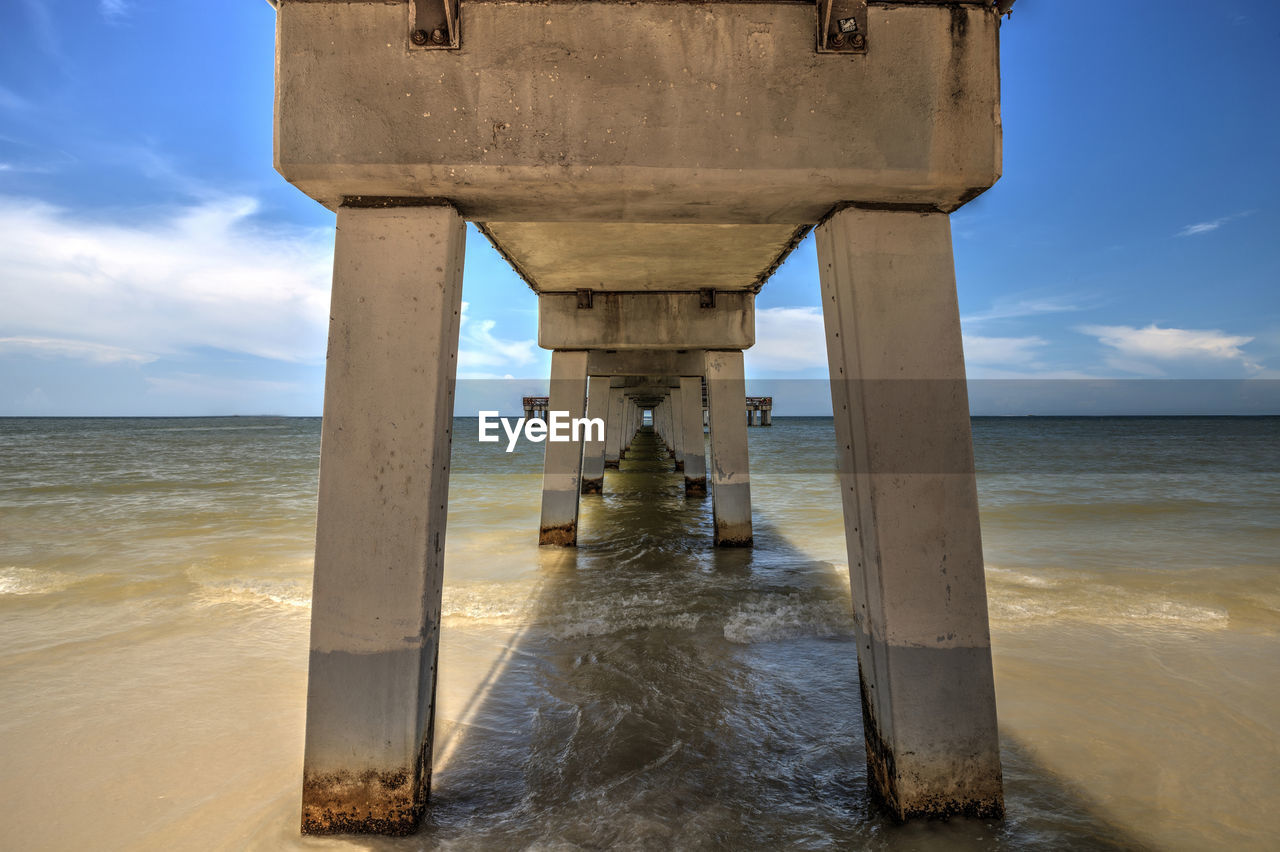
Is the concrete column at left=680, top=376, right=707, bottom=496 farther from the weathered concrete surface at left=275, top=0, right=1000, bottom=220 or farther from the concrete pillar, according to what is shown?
the weathered concrete surface at left=275, top=0, right=1000, bottom=220

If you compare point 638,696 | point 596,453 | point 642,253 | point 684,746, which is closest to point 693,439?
point 596,453

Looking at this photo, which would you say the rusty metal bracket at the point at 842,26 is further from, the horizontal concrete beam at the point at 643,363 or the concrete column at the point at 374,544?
the horizontal concrete beam at the point at 643,363

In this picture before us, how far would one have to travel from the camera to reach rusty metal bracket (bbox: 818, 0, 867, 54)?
2.76 meters

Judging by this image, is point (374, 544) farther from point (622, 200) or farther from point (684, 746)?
point (684, 746)

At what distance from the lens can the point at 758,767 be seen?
362 cm

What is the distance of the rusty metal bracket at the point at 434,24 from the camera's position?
272cm

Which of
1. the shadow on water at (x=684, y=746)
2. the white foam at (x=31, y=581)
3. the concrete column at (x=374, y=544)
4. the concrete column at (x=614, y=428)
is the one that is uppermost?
the concrete column at (x=614, y=428)

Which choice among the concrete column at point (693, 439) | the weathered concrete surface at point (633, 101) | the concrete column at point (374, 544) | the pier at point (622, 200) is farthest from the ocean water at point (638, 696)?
the concrete column at point (693, 439)

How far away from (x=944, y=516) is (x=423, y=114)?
9.54ft

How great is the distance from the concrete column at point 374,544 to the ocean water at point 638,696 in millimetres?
309

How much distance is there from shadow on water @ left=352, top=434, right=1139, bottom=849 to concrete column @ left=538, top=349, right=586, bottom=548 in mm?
2751

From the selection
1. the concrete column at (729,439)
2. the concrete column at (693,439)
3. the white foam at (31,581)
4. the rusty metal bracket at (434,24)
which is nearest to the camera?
the rusty metal bracket at (434,24)

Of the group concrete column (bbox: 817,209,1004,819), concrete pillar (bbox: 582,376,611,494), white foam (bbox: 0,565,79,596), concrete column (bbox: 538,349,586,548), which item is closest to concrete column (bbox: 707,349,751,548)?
concrete column (bbox: 538,349,586,548)

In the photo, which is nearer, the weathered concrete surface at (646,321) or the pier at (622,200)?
the pier at (622,200)
